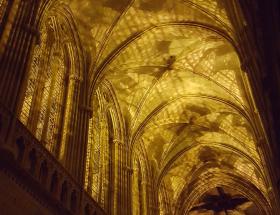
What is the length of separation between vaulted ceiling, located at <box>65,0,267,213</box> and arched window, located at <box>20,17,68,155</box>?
147 cm

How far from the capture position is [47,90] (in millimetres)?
15031

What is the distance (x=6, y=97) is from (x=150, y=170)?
13.5 metres

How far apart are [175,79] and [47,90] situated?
7.86m

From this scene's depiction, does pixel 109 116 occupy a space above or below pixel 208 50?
below

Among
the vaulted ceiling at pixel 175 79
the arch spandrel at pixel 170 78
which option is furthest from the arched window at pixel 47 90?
the vaulted ceiling at pixel 175 79

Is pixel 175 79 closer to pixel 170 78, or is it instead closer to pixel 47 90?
pixel 170 78

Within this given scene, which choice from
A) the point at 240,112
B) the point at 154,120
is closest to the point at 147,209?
the point at 154,120

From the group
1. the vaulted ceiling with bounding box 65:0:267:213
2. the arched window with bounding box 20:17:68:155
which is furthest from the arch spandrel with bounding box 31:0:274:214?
the arched window with bounding box 20:17:68:155

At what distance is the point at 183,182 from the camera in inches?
1091

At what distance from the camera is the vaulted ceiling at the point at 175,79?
1747cm

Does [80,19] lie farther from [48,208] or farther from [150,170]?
[150,170]

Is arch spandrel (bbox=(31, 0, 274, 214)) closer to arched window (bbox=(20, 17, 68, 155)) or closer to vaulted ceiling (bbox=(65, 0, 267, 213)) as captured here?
vaulted ceiling (bbox=(65, 0, 267, 213))

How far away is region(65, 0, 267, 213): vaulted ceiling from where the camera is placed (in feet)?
57.3

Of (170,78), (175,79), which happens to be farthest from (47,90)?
(175,79)
